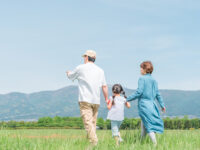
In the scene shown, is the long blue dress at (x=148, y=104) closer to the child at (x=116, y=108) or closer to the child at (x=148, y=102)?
the child at (x=148, y=102)

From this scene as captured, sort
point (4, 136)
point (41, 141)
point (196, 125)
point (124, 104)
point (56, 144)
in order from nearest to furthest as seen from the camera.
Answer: point (56, 144) → point (41, 141) → point (4, 136) → point (124, 104) → point (196, 125)

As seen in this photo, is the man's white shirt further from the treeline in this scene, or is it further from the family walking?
the treeline

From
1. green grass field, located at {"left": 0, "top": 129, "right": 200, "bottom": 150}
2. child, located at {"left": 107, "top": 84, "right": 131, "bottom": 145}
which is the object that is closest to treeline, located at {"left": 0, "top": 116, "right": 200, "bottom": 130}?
child, located at {"left": 107, "top": 84, "right": 131, "bottom": 145}

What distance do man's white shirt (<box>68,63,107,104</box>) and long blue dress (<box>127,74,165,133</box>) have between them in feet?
2.56

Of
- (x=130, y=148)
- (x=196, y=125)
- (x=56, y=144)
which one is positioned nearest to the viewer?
(x=130, y=148)

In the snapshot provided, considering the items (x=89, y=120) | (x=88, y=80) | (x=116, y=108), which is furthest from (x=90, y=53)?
(x=116, y=108)

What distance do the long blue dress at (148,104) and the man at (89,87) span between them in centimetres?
79

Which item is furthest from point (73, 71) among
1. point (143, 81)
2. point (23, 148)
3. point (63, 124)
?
point (63, 124)

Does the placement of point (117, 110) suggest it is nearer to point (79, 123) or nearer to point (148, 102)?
point (148, 102)

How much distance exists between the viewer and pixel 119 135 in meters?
7.78

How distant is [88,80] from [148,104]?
1409 millimetres

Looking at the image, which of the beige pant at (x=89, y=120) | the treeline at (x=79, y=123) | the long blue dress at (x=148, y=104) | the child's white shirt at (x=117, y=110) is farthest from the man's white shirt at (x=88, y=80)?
the treeline at (x=79, y=123)

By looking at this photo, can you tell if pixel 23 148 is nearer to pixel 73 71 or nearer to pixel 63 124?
pixel 73 71

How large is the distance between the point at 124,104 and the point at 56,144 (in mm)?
2353
